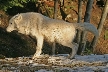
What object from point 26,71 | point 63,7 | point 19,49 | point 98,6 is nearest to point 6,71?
point 26,71

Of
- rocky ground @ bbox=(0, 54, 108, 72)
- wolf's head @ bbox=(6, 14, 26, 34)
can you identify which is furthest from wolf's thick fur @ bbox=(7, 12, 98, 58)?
rocky ground @ bbox=(0, 54, 108, 72)

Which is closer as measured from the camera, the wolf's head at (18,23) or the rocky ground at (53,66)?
the rocky ground at (53,66)

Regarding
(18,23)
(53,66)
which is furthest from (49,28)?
(53,66)

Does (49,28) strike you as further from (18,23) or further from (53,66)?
(53,66)

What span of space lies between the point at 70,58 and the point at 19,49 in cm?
983

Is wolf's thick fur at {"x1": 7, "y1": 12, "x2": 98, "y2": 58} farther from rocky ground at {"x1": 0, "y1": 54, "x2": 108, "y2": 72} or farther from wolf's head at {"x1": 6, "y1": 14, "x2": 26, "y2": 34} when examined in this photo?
rocky ground at {"x1": 0, "y1": 54, "x2": 108, "y2": 72}

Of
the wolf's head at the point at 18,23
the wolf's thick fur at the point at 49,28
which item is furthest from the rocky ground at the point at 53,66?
the wolf's head at the point at 18,23

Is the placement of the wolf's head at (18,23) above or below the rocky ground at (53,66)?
above

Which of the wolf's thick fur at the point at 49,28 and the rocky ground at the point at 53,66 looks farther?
the wolf's thick fur at the point at 49,28

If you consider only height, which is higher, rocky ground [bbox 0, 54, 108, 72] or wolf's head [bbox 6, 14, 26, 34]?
wolf's head [bbox 6, 14, 26, 34]

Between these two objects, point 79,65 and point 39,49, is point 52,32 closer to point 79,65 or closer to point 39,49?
point 39,49

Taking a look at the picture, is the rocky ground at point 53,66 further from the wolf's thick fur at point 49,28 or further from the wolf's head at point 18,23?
the wolf's head at point 18,23

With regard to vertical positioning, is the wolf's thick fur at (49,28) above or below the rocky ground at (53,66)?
above

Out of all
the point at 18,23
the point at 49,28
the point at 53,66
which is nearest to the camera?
the point at 53,66
